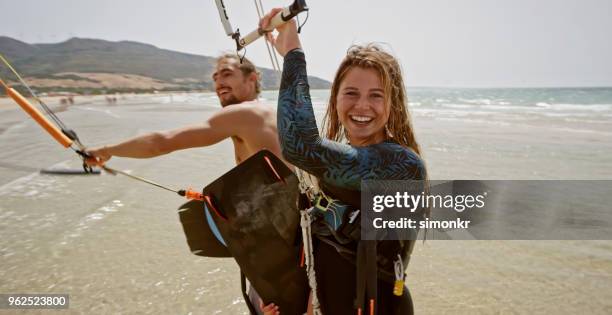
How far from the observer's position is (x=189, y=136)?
91.4 inches

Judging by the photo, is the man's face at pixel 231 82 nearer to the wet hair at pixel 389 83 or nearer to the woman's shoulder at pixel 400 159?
the wet hair at pixel 389 83

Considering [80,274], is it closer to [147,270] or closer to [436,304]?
[147,270]

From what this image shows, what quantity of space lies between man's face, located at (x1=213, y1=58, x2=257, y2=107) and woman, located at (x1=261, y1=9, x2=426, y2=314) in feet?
4.25

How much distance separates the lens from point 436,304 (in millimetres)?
3424

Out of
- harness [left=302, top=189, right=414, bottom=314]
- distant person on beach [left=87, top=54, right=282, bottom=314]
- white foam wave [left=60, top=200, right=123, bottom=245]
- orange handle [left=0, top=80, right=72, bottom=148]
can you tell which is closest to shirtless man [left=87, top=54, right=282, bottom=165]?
distant person on beach [left=87, top=54, right=282, bottom=314]

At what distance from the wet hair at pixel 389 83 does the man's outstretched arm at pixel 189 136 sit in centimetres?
87

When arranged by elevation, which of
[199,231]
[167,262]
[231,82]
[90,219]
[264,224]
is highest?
[231,82]

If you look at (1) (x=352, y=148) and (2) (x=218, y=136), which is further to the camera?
(2) (x=218, y=136)

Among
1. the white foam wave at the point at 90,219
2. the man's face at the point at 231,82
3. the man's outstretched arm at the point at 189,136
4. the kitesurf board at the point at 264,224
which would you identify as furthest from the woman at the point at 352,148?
the white foam wave at the point at 90,219

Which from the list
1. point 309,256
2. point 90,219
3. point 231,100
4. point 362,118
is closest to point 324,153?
point 362,118

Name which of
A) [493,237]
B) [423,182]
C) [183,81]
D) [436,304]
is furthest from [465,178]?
[183,81]

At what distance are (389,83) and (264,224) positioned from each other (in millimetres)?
972

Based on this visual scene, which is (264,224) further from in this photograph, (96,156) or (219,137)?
(96,156)

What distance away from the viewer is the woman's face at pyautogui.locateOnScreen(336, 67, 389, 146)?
158 centimetres
